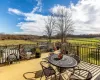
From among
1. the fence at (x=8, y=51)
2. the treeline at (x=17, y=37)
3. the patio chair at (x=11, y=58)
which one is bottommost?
the patio chair at (x=11, y=58)

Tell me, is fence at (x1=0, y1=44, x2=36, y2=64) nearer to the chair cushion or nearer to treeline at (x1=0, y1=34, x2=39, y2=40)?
the chair cushion

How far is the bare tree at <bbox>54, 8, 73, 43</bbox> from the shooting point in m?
20.1

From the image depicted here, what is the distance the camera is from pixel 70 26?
21.3m

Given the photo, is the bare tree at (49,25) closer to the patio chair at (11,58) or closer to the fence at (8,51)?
the fence at (8,51)

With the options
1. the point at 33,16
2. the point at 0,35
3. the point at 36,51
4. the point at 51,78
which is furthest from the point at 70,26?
the point at 51,78

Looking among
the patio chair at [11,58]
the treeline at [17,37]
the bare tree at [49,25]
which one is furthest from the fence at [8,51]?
the treeline at [17,37]

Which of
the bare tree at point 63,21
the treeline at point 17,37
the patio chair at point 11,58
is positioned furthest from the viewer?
the treeline at point 17,37

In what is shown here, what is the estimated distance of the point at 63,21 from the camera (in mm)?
20328

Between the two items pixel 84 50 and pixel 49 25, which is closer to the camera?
pixel 84 50

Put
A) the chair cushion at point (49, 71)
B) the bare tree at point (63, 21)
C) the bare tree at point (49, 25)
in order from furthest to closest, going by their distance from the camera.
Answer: the bare tree at point (63, 21)
the bare tree at point (49, 25)
the chair cushion at point (49, 71)

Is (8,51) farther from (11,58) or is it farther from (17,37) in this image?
(17,37)

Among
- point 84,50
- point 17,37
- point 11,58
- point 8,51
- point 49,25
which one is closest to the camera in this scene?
point 11,58

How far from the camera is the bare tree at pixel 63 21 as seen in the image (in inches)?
Result: 790

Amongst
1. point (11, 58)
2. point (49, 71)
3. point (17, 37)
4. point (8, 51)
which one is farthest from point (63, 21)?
point (49, 71)
